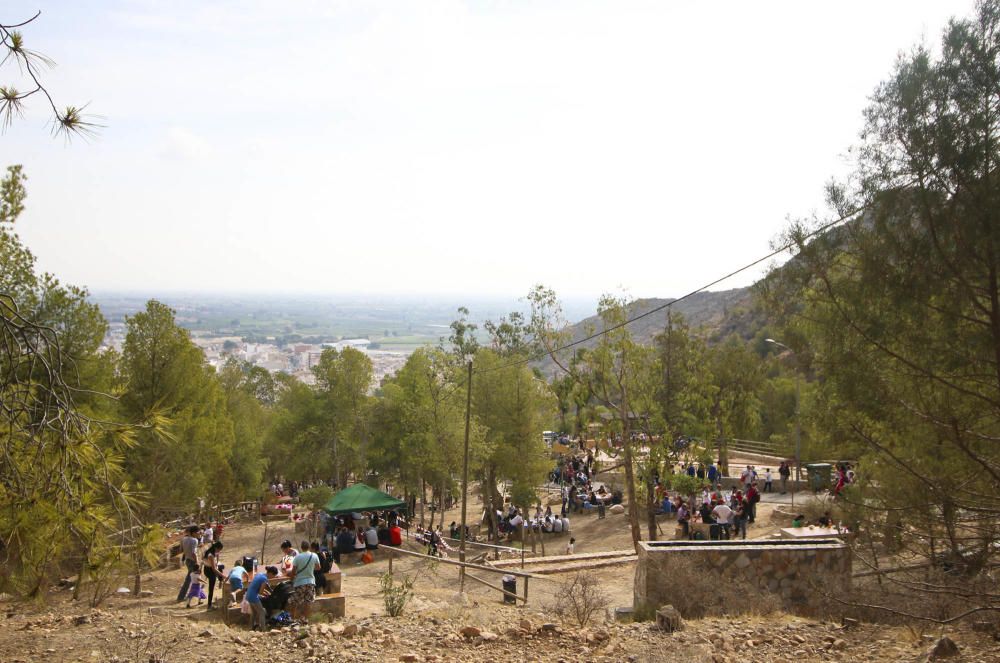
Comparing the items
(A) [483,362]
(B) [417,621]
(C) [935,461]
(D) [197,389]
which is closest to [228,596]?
(B) [417,621]

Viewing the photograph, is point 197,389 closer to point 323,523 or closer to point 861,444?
point 323,523

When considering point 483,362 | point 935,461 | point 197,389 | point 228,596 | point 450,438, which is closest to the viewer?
point 935,461

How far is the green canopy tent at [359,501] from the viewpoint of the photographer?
20.1 metres

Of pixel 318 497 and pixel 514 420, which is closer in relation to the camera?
pixel 514 420

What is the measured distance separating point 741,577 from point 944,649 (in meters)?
3.49

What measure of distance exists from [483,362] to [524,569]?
11.8m

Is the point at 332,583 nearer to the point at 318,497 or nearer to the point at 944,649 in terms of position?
the point at 944,649

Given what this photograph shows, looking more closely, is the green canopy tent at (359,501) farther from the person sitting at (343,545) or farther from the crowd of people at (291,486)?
the crowd of people at (291,486)

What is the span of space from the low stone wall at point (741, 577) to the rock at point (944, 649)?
2.96m

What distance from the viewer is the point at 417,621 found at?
9.32 metres

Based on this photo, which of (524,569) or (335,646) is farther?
(524,569)

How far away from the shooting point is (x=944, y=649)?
7.29m

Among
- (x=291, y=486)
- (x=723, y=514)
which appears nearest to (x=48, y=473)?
(x=723, y=514)

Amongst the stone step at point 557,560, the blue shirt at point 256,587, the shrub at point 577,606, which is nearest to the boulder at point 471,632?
the shrub at point 577,606
